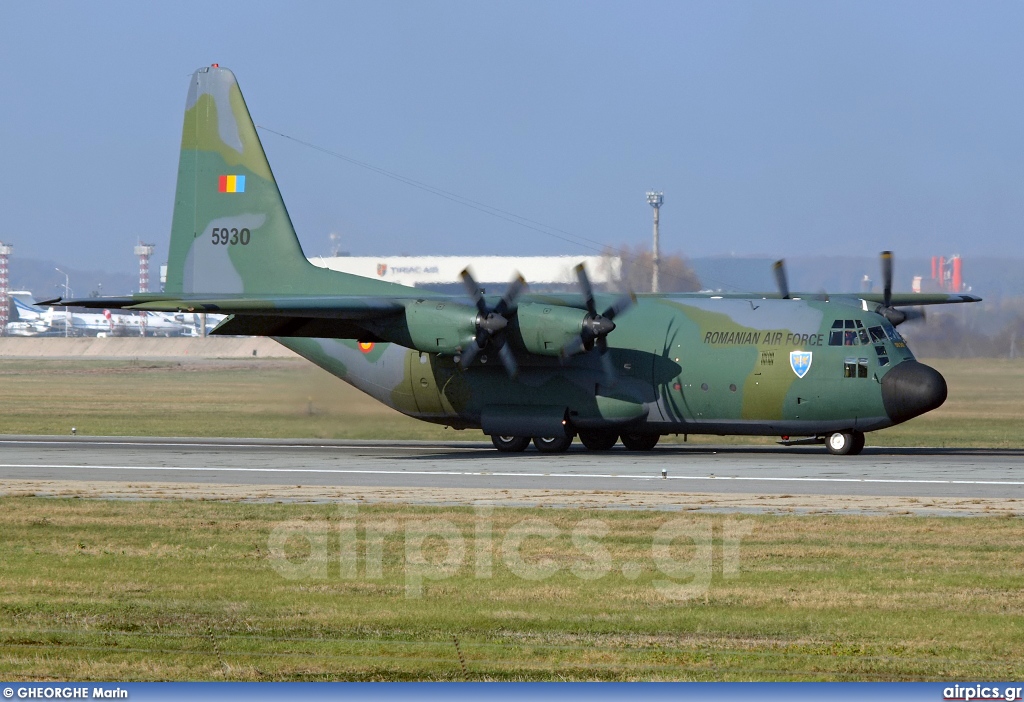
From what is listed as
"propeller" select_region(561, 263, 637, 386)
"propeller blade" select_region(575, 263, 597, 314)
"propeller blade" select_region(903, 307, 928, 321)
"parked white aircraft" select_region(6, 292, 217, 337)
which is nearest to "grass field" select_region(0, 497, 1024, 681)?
"propeller" select_region(561, 263, 637, 386)

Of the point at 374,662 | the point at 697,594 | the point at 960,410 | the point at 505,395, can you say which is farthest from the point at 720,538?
the point at 960,410

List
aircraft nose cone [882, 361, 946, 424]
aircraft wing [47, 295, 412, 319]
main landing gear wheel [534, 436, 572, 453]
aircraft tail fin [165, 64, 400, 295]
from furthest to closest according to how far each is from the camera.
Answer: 1. aircraft tail fin [165, 64, 400, 295]
2. main landing gear wheel [534, 436, 572, 453]
3. aircraft wing [47, 295, 412, 319]
4. aircraft nose cone [882, 361, 946, 424]

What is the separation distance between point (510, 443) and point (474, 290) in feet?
15.9

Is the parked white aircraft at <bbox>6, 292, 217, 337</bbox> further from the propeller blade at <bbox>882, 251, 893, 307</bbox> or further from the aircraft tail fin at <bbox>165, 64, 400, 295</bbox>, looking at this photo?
the propeller blade at <bbox>882, 251, 893, 307</bbox>

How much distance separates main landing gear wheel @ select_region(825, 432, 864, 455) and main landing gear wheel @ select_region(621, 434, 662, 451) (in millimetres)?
4727

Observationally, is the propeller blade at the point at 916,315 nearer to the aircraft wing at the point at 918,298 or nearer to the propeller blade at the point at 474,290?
the aircraft wing at the point at 918,298

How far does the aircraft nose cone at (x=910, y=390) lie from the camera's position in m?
28.5

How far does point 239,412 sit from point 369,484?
90.2 ft

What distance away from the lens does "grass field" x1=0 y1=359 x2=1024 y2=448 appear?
36.3 meters

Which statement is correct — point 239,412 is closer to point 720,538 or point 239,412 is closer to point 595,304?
point 595,304

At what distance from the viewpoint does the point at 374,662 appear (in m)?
10.3

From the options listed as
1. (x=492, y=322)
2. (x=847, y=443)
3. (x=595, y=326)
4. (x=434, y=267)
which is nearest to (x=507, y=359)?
(x=492, y=322)

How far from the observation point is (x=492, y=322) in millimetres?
29156

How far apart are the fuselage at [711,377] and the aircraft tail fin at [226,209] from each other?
4.47m
